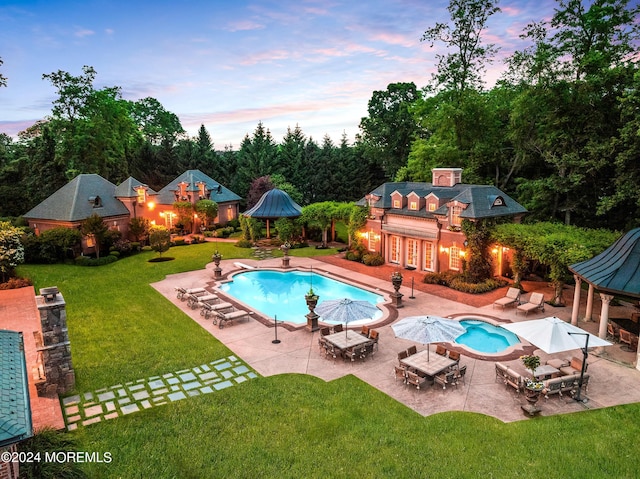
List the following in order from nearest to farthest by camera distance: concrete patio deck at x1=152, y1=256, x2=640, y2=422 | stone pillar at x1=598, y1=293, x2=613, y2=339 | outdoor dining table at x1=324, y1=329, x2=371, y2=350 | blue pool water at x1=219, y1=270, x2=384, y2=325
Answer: concrete patio deck at x1=152, y1=256, x2=640, y2=422
outdoor dining table at x1=324, y1=329, x2=371, y2=350
stone pillar at x1=598, y1=293, x2=613, y2=339
blue pool water at x1=219, y1=270, x2=384, y2=325

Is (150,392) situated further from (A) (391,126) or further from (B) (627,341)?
(A) (391,126)

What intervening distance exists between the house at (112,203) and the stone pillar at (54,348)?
72.8 feet

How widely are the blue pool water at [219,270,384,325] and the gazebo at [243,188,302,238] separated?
822cm

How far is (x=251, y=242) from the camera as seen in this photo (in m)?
37.6

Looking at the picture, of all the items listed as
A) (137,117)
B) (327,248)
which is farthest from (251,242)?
(137,117)

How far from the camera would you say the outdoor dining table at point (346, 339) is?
48.8 feet

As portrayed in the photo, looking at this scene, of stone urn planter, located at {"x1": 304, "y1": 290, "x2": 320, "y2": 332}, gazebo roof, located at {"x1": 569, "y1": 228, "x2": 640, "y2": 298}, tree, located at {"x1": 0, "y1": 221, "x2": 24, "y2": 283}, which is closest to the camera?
gazebo roof, located at {"x1": 569, "y1": 228, "x2": 640, "y2": 298}

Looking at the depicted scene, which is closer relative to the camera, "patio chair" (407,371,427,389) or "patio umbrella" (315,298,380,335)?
"patio chair" (407,371,427,389)

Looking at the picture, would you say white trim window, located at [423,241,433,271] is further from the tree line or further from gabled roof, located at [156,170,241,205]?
gabled roof, located at [156,170,241,205]

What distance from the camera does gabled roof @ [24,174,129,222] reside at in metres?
33.3

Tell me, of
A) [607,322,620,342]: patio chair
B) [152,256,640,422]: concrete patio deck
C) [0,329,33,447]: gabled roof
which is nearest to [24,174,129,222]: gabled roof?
[152,256,640,422]: concrete patio deck

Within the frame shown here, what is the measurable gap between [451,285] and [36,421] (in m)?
20.7

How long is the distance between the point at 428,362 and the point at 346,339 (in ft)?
10.8

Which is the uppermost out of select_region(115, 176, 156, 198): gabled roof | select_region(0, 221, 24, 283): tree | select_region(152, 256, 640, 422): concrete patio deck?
select_region(115, 176, 156, 198): gabled roof
